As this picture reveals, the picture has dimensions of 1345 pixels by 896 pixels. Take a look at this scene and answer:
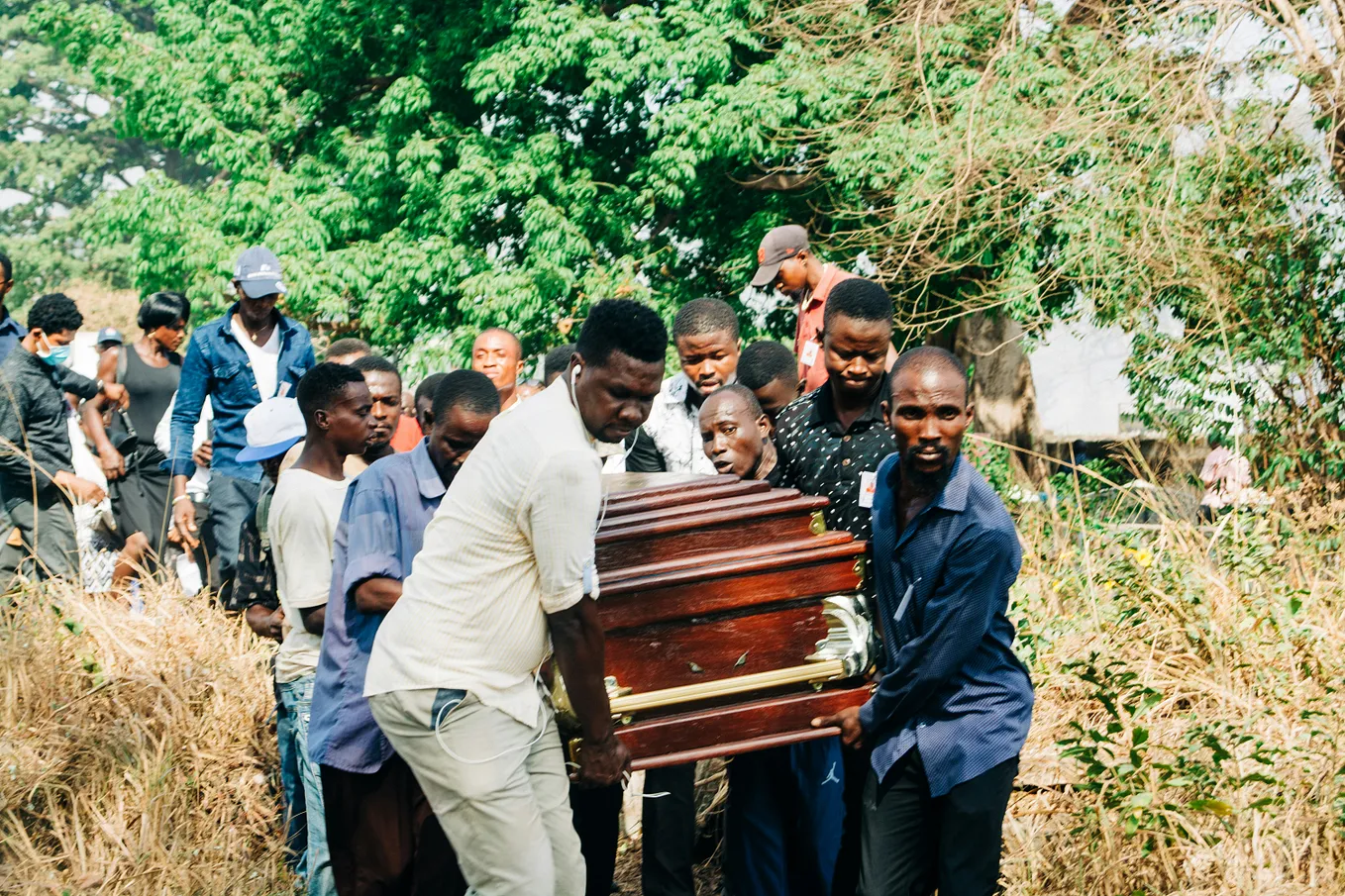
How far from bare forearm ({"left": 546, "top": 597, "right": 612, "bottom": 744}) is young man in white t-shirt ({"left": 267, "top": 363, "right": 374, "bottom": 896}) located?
1.09 meters

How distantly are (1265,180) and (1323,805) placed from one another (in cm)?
475

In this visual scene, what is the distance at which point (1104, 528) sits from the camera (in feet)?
19.4

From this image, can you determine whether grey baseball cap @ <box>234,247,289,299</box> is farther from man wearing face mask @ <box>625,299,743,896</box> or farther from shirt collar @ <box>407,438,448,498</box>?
shirt collar @ <box>407,438,448,498</box>

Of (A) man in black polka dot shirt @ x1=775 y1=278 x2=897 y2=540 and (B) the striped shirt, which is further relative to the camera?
(A) man in black polka dot shirt @ x1=775 y1=278 x2=897 y2=540

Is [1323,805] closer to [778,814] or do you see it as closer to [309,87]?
[778,814]

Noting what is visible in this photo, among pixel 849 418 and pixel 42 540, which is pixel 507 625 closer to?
pixel 849 418

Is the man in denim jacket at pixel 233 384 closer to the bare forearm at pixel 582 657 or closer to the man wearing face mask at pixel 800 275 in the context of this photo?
the man wearing face mask at pixel 800 275

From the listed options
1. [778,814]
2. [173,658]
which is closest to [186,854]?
[173,658]

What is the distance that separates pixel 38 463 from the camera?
6.09m

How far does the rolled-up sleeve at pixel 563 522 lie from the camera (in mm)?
2809

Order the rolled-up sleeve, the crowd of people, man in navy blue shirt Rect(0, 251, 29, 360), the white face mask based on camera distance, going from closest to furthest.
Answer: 1. the rolled-up sleeve
2. the crowd of people
3. man in navy blue shirt Rect(0, 251, 29, 360)
4. the white face mask

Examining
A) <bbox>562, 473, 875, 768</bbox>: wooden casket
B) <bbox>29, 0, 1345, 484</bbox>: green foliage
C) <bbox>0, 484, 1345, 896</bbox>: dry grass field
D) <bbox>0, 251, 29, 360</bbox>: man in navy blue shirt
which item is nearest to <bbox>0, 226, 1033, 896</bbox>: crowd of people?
<bbox>562, 473, 875, 768</bbox>: wooden casket

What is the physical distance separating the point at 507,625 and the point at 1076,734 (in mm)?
2652

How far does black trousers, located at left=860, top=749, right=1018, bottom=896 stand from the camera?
3.14m
